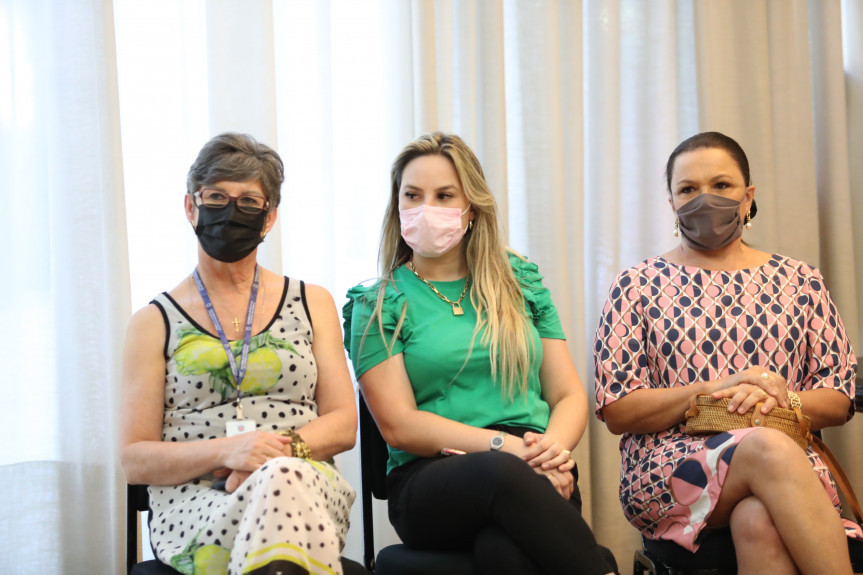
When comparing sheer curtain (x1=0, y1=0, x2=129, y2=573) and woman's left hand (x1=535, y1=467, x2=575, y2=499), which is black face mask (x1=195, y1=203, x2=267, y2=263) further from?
woman's left hand (x1=535, y1=467, x2=575, y2=499)

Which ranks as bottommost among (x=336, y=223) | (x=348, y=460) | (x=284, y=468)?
(x=348, y=460)

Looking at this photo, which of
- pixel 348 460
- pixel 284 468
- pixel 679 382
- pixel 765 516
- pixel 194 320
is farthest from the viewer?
pixel 348 460

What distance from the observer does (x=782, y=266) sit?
8.18 feet

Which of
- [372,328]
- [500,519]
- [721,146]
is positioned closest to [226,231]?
[372,328]

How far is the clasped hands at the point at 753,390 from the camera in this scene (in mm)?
2127

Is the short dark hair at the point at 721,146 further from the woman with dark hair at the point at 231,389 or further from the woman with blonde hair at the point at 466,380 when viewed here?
the woman with dark hair at the point at 231,389

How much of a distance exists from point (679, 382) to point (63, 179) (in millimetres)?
1882

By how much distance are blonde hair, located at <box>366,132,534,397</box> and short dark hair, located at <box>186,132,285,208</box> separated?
0.42 meters

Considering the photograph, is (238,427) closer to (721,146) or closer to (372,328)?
(372,328)

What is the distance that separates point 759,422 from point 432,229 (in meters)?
0.99

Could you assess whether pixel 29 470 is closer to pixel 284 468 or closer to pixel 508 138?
pixel 284 468

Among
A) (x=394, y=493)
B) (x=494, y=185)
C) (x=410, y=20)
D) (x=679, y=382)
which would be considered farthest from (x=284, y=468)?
(x=410, y=20)

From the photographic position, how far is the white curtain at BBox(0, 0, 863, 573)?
2.45 meters

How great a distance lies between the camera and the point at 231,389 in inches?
80.7
